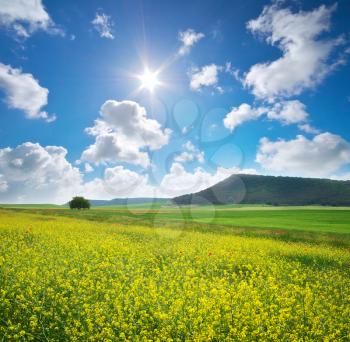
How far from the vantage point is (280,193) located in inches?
6836

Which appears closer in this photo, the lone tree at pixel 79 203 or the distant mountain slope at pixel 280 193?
the lone tree at pixel 79 203

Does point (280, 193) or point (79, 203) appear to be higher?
point (280, 193)

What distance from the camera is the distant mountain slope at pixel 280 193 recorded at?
492 ft

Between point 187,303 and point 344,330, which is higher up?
point 187,303

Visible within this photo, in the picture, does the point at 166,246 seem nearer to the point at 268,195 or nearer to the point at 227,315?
the point at 227,315

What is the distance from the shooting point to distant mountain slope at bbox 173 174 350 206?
149988 millimetres

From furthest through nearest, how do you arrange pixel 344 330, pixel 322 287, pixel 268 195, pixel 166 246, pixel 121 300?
pixel 268 195, pixel 166 246, pixel 322 287, pixel 121 300, pixel 344 330

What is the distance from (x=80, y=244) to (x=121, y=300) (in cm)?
852

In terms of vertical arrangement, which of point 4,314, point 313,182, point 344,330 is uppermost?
point 313,182

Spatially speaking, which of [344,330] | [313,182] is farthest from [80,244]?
[313,182]

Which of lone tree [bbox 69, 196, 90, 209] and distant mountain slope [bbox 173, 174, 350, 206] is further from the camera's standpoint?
distant mountain slope [bbox 173, 174, 350, 206]

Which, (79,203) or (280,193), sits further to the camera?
(280,193)

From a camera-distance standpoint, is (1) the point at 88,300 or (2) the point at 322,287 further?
(2) the point at 322,287

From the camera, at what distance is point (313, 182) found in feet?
586
